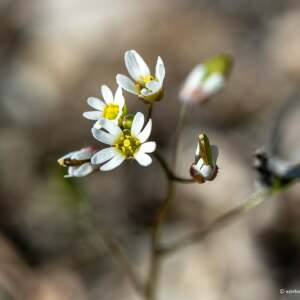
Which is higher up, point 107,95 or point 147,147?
point 107,95

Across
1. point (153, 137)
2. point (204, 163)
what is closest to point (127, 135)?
point (204, 163)

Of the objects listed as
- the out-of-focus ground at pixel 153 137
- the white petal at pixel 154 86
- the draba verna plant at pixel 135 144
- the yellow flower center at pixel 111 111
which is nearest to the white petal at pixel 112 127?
the draba verna plant at pixel 135 144

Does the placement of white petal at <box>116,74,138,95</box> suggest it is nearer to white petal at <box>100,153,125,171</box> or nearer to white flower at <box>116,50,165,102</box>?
white flower at <box>116,50,165,102</box>

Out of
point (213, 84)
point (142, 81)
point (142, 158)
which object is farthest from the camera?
point (213, 84)

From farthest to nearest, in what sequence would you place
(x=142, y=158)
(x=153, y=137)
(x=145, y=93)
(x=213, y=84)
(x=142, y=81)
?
(x=153, y=137), (x=213, y=84), (x=142, y=81), (x=145, y=93), (x=142, y=158)

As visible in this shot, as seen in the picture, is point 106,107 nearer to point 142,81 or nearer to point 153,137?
point 142,81

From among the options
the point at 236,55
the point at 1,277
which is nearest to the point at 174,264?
the point at 1,277

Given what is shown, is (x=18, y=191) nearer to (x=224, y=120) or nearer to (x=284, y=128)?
(x=224, y=120)
